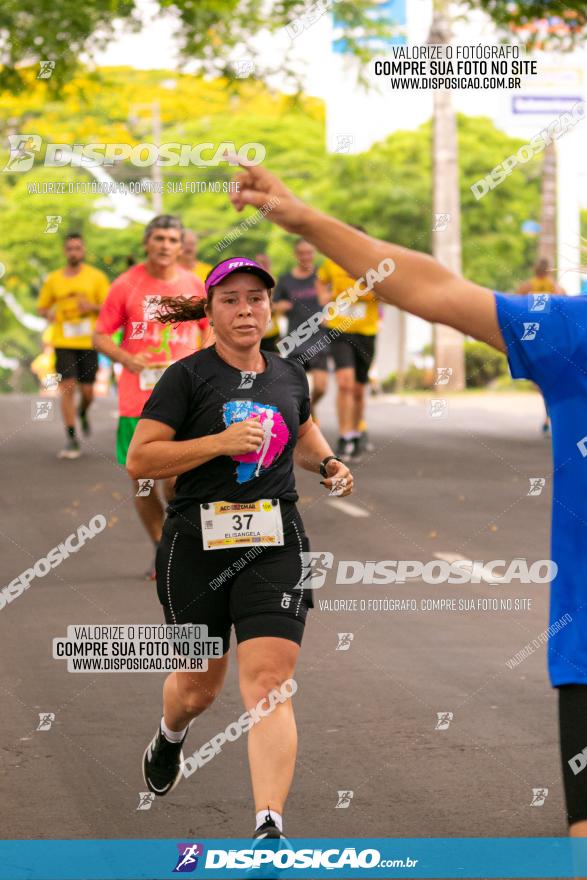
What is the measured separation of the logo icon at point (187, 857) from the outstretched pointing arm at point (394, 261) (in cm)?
228

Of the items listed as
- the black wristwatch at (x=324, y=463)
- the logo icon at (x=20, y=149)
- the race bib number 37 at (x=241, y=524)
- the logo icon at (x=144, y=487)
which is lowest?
the logo icon at (x=144, y=487)

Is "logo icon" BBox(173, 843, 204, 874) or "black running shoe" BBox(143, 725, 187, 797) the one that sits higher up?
"black running shoe" BBox(143, 725, 187, 797)

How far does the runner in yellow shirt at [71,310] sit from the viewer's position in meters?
16.7

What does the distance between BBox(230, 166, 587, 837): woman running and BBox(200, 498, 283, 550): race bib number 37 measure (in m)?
1.48

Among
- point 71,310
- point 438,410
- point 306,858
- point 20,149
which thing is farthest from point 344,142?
point 438,410

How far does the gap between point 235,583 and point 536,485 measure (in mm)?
9976

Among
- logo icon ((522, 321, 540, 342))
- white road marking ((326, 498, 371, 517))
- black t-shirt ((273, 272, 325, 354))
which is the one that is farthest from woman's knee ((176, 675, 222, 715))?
black t-shirt ((273, 272, 325, 354))

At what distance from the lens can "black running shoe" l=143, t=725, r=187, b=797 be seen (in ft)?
18.5

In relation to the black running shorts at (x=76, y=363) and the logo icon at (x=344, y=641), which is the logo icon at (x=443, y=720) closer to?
the logo icon at (x=344, y=641)

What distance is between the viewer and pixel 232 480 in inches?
201

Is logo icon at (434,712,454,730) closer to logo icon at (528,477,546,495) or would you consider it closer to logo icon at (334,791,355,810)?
logo icon at (334,791,355,810)

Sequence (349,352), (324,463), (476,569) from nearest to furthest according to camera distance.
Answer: (324,463)
(476,569)
(349,352)

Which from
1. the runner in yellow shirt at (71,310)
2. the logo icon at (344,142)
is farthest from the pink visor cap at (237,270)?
the runner in yellow shirt at (71,310)

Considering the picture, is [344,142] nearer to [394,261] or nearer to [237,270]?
[237,270]
